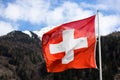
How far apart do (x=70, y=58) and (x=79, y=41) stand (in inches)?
42.3

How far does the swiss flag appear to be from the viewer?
21.0 metres

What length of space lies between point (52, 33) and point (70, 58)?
6.20 ft

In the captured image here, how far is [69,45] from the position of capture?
2156cm

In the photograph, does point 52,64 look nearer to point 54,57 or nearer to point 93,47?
point 54,57

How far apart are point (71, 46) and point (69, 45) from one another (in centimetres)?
13

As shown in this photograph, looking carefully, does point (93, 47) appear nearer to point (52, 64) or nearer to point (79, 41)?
point (79, 41)

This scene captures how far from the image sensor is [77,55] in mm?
21375

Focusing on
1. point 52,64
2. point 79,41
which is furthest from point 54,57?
point 79,41

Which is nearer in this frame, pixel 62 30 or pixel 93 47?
pixel 93 47

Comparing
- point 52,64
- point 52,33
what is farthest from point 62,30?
point 52,64

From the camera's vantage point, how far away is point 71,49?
21.5 m

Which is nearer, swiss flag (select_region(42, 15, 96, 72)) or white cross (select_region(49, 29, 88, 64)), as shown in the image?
swiss flag (select_region(42, 15, 96, 72))

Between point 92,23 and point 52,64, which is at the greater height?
point 92,23

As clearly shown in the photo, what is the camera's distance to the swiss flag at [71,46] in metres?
21.0
